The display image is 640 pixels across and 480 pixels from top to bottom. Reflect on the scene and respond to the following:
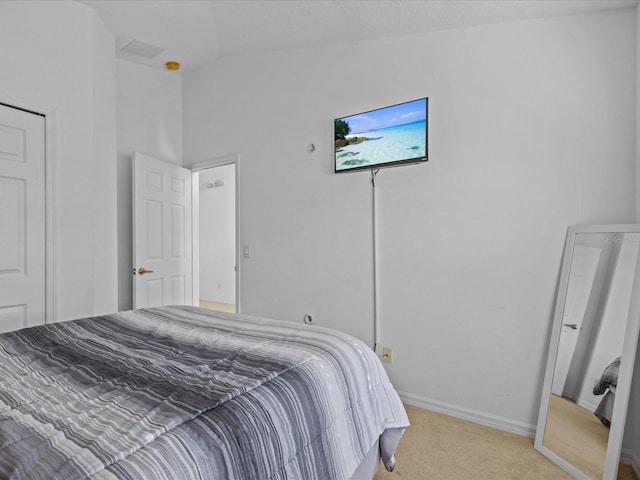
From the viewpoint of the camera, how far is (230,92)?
3.64 meters

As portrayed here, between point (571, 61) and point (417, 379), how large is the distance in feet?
7.27

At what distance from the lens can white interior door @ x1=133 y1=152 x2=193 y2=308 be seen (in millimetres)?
3432

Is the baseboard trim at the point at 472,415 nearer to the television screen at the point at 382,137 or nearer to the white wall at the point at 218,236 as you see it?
the television screen at the point at 382,137

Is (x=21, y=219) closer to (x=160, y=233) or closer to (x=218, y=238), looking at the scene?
(x=160, y=233)

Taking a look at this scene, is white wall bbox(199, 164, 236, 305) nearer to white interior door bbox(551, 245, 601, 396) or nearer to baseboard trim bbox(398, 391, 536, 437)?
baseboard trim bbox(398, 391, 536, 437)

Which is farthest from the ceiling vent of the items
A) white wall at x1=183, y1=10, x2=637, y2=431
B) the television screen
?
the television screen

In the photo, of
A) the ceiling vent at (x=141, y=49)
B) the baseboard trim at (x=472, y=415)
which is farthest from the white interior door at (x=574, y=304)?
the ceiling vent at (x=141, y=49)

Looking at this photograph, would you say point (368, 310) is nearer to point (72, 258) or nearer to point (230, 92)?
point (72, 258)

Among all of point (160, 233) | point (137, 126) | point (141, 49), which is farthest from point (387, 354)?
point (141, 49)

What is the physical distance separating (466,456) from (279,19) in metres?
3.19

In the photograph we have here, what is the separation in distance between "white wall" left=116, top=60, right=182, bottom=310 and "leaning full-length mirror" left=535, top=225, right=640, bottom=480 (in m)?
3.51

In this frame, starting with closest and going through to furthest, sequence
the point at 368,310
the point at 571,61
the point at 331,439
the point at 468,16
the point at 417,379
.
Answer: the point at 331,439, the point at 571,61, the point at 468,16, the point at 417,379, the point at 368,310

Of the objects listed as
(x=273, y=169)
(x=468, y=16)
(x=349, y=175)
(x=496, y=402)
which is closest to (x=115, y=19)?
(x=273, y=169)

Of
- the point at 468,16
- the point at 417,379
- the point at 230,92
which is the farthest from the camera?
the point at 230,92
